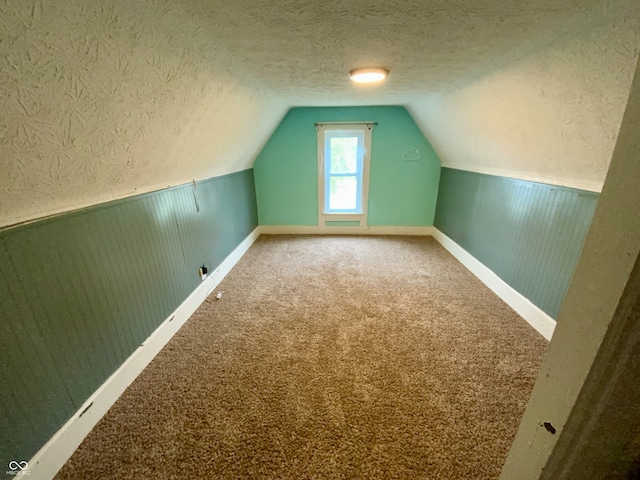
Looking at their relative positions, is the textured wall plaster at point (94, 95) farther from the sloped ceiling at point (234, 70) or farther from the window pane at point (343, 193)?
the window pane at point (343, 193)

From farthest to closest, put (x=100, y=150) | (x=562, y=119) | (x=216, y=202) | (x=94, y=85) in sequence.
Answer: (x=216, y=202), (x=562, y=119), (x=100, y=150), (x=94, y=85)

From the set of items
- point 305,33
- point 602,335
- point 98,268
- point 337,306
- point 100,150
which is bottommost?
point 337,306

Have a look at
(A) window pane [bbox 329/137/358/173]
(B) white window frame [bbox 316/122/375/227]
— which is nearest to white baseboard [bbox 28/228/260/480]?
(B) white window frame [bbox 316/122/375/227]

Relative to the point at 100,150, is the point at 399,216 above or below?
below

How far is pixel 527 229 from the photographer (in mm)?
2066

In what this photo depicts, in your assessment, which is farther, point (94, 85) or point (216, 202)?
point (216, 202)

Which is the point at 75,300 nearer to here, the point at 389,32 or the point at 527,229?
the point at 389,32

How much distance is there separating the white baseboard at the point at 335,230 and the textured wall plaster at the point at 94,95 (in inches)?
97.1

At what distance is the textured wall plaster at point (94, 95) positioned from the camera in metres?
0.70

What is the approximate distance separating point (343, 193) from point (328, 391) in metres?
3.03

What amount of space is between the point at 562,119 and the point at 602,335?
5.12 ft

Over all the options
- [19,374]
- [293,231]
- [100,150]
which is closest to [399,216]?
[293,231]

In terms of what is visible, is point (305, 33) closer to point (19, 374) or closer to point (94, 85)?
point (94, 85)

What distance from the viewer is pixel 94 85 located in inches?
35.4
